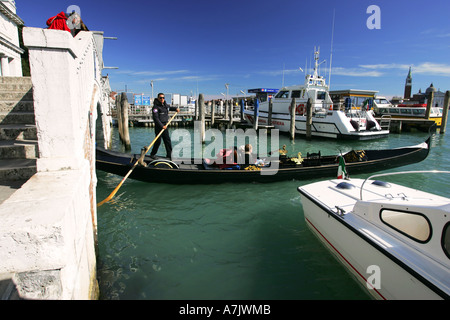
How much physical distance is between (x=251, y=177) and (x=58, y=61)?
19.0 ft

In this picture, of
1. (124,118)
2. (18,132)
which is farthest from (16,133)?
(124,118)

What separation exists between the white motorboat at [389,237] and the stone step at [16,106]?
5.45 meters

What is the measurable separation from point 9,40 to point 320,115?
18.0 m

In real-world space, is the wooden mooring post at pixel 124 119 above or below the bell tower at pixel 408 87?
below

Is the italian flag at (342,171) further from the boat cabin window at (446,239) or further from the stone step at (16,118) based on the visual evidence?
the stone step at (16,118)

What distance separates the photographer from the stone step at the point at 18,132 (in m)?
3.94

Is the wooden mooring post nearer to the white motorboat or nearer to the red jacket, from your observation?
the red jacket

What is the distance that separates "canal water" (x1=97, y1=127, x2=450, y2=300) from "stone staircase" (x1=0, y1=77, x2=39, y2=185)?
1.77 metres

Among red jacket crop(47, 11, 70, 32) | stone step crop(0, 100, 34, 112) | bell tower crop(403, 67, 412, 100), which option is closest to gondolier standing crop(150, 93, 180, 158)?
red jacket crop(47, 11, 70, 32)

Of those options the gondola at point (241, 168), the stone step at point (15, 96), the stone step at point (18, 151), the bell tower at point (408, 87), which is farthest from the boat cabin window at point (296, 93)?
the bell tower at point (408, 87)

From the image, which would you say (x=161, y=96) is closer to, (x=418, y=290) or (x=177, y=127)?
(x=418, y=290)

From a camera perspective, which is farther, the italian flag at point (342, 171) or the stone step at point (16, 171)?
the italian flag at point (342, 171)

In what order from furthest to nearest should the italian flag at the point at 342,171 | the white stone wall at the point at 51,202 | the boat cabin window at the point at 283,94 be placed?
the boat cabin window at the point at 283,94
the italian flag at the point at 342,171
the white stone wall at the point at 51,202
